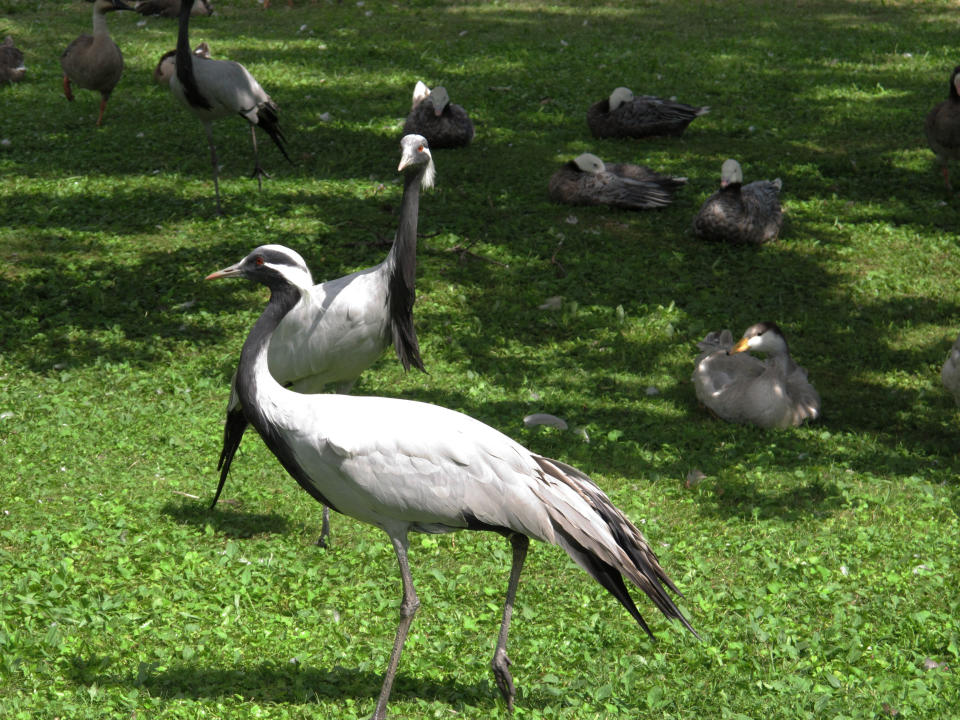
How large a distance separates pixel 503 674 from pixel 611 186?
7.77 m

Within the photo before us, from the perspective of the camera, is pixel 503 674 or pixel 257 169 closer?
pixel 503 674

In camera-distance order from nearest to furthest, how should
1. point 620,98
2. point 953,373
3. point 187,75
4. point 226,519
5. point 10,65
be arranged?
point 226,519
point 953,373
point 187,75
point 620,98
point 10,65

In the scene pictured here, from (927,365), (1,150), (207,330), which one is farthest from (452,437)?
(1,150)

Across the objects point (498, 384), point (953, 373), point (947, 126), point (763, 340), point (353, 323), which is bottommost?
point (498, 384)

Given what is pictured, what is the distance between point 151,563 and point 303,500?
1205 mm

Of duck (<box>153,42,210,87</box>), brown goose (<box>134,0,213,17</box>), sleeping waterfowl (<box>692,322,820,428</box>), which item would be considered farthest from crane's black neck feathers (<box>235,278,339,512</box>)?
brown goose (<box>134,0,213,17</box>)

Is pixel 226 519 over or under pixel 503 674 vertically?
under

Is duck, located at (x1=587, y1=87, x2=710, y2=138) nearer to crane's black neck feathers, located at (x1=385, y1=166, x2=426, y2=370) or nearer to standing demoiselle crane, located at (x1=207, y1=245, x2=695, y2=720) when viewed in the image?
crane's black neck feathers, located at (x1=385, y1=166, x2=426, y2=370)

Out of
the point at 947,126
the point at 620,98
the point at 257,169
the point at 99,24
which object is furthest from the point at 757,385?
the point at 99,24

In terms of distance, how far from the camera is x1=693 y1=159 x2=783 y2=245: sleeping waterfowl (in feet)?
34.4

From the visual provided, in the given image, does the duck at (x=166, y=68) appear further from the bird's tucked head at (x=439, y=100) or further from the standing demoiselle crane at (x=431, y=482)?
the standing demoiselle crane at (x=431, y=482)

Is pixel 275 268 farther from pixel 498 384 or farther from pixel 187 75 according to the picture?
pixel 187 75

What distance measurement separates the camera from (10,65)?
1513 centimetres

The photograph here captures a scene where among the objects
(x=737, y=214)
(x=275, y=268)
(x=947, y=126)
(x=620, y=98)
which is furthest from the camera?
(x=620, y=98)
